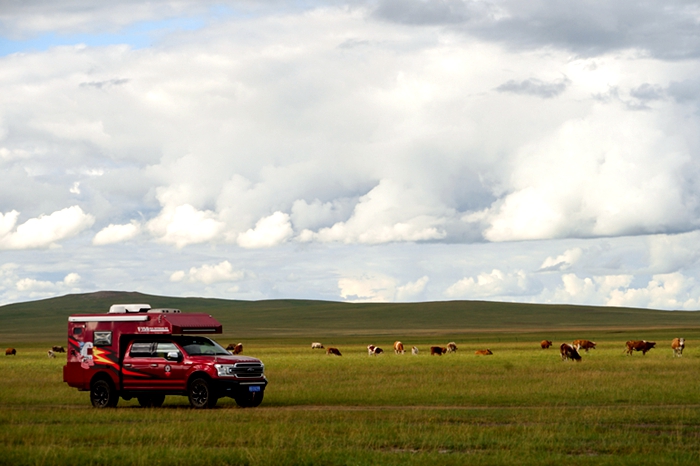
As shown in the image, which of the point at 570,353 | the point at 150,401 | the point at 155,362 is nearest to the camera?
the point at 155,362

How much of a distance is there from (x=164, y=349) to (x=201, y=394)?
75.4 inches

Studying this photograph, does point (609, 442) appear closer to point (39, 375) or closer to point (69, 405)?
point (69, 405)

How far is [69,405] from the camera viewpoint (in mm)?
28484

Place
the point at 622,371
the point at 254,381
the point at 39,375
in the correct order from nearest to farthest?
the point at 254,381 < the point at 622,371 < the point at 39,375

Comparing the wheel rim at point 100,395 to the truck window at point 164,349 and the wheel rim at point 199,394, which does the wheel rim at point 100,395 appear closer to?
the truck window at point 164,349

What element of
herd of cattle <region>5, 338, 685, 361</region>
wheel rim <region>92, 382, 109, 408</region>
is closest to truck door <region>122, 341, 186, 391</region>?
wheel rim <region>92, 382, 109, 408</region>

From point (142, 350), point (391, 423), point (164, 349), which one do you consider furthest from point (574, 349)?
point (391, 423)

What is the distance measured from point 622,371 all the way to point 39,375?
2697 centimetres

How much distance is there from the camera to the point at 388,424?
2130cm

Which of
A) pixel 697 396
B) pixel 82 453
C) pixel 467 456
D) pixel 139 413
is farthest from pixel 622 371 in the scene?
pixel 82 453

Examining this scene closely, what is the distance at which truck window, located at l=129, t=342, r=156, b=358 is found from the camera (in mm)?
27531

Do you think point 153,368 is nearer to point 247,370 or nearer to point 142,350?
point 142,350

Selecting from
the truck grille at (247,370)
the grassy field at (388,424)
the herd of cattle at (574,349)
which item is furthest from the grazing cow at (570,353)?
the truck grille at (247,370)

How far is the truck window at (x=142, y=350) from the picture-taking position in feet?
90.3
